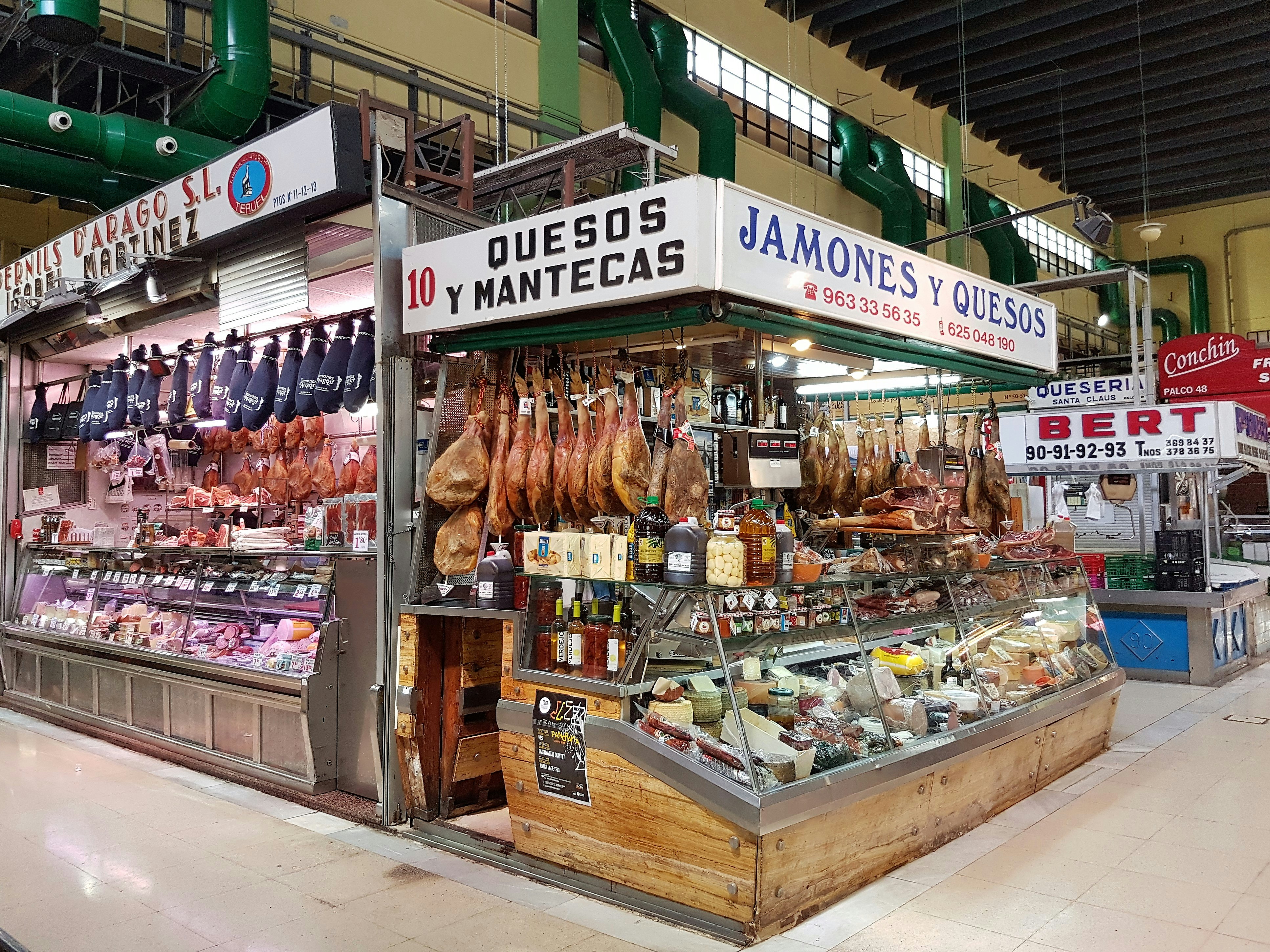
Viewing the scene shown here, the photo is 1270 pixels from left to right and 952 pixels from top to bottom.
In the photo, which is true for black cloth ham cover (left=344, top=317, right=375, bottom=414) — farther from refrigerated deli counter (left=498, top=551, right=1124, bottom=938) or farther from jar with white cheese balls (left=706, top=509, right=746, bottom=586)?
jar with white cheese balls (left=706, top=509, right=746, bottom=586)

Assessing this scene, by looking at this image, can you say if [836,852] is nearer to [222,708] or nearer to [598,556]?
[598,556]

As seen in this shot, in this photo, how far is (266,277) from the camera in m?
5.16

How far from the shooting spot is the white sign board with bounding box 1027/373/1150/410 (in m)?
11.4

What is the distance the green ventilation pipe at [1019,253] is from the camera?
54.6ft

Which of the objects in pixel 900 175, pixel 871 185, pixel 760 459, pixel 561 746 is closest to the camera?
pixel 561 746

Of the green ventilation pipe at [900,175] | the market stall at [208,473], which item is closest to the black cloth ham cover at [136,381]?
the market stall at [208,473]

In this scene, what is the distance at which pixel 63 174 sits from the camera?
7277 mm

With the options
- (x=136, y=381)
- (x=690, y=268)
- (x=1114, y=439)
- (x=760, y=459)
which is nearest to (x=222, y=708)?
(x=136, y=381)

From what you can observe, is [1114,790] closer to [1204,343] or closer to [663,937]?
[663,937]

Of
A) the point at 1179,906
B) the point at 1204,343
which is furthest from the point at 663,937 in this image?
the point at 1204,343

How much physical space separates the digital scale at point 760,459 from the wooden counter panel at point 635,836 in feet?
5.41

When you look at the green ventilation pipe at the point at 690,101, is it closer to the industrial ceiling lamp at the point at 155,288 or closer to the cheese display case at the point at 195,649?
the industrial ceiling lamp at the point at 155,288

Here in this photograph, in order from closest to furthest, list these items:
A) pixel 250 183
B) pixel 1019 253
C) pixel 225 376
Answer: pixel 250 183, pixel 225 376, pixel 1019 253

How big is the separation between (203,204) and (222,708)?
2.86 meters
